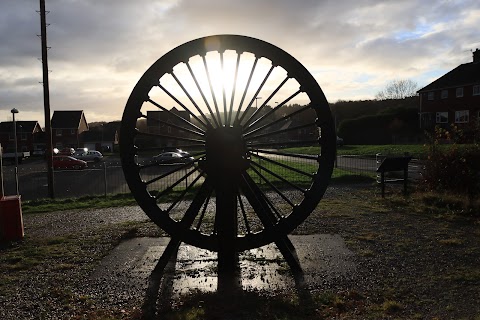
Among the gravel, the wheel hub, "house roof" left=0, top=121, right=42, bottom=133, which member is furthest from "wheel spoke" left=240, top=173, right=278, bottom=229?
"house roof" left=0, top=121, right=42, bottom=133

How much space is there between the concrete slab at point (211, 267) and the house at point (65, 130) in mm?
66988

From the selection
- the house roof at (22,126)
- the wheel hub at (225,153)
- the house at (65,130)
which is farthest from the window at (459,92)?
the house roof at (22,126)

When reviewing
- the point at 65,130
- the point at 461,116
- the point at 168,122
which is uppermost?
the point at 65,130

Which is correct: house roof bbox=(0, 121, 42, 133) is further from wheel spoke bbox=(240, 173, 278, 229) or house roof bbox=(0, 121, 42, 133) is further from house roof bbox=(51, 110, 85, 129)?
wheel spoke bbox=(240, 173, 278, 229)

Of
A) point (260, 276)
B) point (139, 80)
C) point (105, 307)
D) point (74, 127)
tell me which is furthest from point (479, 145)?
point (74, 127)

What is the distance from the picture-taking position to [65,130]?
70.0 metres

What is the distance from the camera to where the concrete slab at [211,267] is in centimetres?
603

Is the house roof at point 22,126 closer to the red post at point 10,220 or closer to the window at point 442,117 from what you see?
the window at point 442,117

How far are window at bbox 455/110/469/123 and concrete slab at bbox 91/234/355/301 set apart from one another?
129 feet

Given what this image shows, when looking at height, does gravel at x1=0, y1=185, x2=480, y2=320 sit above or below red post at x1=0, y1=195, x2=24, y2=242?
below

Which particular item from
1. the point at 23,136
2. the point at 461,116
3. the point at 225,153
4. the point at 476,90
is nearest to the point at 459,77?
the point at 476,90

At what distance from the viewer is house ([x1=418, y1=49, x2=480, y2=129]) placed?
40.6 meters

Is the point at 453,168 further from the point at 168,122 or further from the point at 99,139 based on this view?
the point at 99,139

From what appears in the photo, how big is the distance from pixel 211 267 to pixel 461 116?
4233 cm
